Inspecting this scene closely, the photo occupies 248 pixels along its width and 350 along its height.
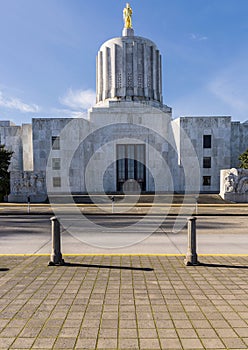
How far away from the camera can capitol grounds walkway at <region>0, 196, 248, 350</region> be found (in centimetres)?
327

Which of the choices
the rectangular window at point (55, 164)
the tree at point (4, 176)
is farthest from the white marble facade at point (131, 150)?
the tree at point (4, 176)

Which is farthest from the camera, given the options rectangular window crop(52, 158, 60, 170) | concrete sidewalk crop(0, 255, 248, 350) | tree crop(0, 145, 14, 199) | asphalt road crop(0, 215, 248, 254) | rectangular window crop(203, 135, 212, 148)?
rectangular window crop(203, 135, 212, 148)

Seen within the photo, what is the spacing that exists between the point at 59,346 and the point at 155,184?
27.3 metres

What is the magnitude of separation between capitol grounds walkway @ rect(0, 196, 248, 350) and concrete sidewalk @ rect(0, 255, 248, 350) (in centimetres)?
1

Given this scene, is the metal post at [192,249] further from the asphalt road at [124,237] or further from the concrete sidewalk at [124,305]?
the asphalt road at [124,237]

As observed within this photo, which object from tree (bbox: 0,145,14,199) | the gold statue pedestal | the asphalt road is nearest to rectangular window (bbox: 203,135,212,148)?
the asphalt road

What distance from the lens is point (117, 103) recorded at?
31.7 metres

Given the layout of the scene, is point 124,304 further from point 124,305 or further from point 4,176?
point 4,176

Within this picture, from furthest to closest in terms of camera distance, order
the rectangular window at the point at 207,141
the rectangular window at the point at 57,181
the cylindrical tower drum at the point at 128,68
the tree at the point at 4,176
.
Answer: the cylindrical tower drum at the point at 128,68 < the rectangular window at the point at 207,141 < the rectangular window at the point at 57,181 < the tree at the point at 4,176

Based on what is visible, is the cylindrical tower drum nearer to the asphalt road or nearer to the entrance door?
the entrance door

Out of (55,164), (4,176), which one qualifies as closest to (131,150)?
(55,164)

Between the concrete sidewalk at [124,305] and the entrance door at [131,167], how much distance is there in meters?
24.1

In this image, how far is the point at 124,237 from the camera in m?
→ 9.44

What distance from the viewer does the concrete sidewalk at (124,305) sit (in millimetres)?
3266
